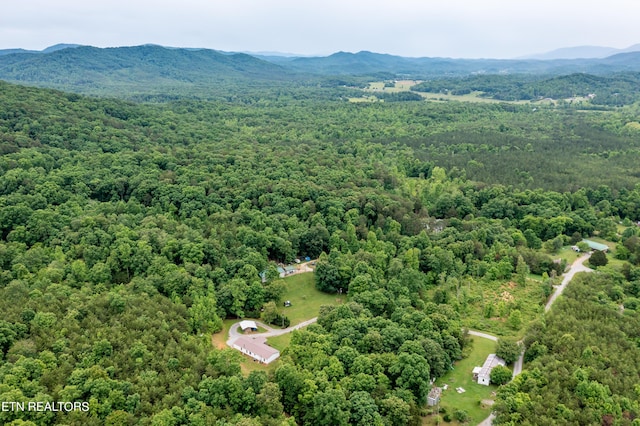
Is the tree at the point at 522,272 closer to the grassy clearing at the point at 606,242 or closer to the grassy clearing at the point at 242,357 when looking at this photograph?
the grassy clearing at the point at 606,242

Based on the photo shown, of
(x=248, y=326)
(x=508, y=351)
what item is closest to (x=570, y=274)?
(x=508, y=351)

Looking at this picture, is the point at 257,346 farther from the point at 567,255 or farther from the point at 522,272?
the point at 567,255

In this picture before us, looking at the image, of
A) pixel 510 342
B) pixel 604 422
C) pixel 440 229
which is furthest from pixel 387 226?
pixel 604 422

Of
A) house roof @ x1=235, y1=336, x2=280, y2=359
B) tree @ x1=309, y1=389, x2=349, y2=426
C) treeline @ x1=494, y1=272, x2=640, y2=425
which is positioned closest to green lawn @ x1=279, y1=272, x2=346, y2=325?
house roof @ x1=235, y1=336, x2=280, y2=359

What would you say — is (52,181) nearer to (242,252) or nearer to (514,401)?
(242,252)

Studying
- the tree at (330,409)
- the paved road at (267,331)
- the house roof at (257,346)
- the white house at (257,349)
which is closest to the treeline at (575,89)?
the paved road at (267,331)

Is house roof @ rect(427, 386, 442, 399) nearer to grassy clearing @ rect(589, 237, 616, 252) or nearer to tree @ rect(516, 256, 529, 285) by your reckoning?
tree @ rect(516, 256, 529, 285)
